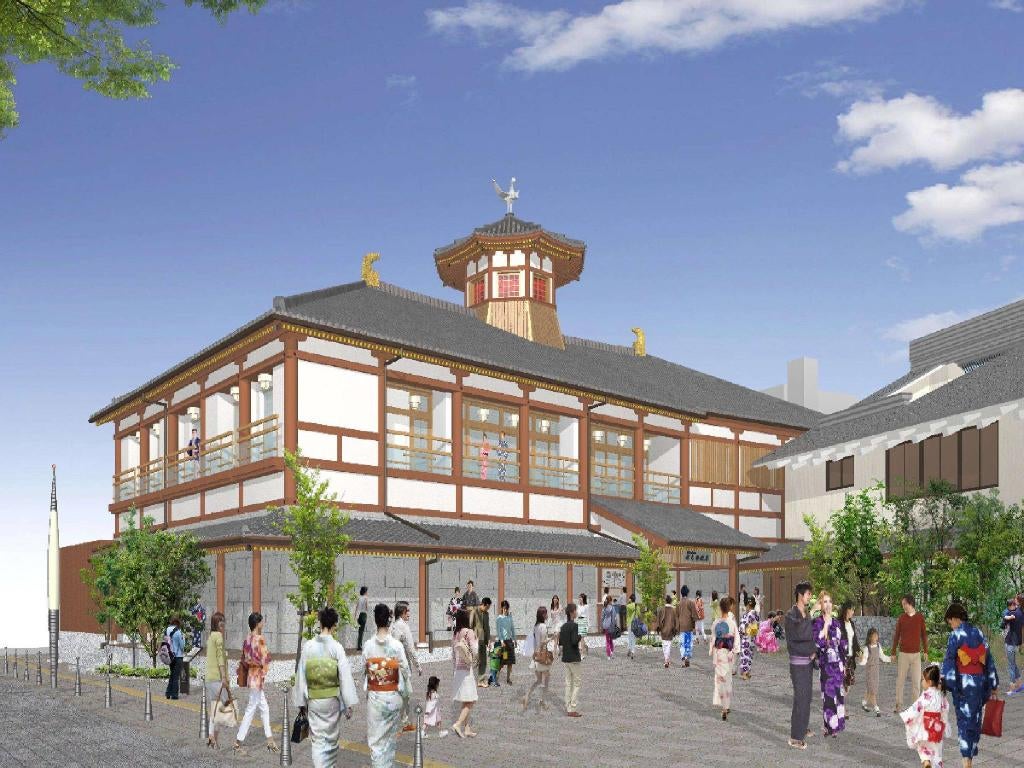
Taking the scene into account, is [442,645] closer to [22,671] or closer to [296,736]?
A: [22,671]

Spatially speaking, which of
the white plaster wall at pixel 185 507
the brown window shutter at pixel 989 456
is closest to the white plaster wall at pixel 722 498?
the brown window shutter at pixel 989 456

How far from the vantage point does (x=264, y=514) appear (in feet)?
91.6

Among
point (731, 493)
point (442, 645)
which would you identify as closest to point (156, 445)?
point (442, 645)

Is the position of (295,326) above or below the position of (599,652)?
above

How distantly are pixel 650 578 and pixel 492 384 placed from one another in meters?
7.16

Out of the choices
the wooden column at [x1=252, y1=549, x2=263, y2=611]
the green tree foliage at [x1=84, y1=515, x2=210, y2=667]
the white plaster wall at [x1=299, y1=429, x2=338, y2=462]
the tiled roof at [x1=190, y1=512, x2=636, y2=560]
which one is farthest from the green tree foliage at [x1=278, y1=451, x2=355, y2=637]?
the white plaster wall at [x1=299, y1=429, x2=338, y2=462]

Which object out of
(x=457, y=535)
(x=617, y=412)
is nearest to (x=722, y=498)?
(x=617, y=412)

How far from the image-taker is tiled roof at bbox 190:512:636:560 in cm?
2642

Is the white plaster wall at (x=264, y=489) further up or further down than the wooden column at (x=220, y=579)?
further up

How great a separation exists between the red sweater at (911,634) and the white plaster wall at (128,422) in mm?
28077

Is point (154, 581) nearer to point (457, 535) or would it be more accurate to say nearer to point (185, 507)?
point (457, 535)

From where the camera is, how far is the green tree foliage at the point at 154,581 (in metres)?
24.0

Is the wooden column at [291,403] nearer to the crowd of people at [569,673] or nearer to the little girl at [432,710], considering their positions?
the crowd of people at [569,673]

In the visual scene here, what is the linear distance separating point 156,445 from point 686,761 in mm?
27669
